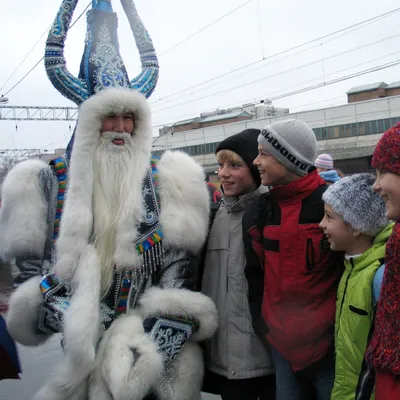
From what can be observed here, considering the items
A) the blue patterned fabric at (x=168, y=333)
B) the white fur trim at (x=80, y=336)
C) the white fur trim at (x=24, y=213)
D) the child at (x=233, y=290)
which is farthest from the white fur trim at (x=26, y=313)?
the child at (x=233, y=290)

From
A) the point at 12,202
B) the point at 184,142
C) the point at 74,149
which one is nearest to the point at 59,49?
the point at 74,149

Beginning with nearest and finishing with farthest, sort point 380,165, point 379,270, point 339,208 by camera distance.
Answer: point 380,165, point 379,270, point 339,208

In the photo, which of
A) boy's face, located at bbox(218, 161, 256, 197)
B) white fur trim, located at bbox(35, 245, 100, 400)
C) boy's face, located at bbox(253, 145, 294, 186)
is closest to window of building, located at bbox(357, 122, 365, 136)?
boy's face, located at bbox(218, 161, 256, 197)

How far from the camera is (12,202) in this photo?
2238 mm

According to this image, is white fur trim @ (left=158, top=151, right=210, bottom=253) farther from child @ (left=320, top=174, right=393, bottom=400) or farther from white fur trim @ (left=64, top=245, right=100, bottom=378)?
child @ (left=320, top=174, right=393, bottom=400)

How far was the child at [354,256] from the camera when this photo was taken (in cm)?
156

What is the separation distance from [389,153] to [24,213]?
162cm

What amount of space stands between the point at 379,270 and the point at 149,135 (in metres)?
1.25

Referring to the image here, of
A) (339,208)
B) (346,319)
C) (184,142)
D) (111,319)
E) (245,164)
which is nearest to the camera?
(346,319)

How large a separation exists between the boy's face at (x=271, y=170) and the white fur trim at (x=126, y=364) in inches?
32.4

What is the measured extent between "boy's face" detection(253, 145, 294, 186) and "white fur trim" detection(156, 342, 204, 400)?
80cm

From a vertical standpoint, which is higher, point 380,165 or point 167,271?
point 380,165

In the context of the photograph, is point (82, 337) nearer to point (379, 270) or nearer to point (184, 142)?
point (379, 270)

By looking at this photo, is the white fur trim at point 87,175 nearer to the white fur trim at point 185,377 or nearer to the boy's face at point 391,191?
the white fur trim at point 185,377
